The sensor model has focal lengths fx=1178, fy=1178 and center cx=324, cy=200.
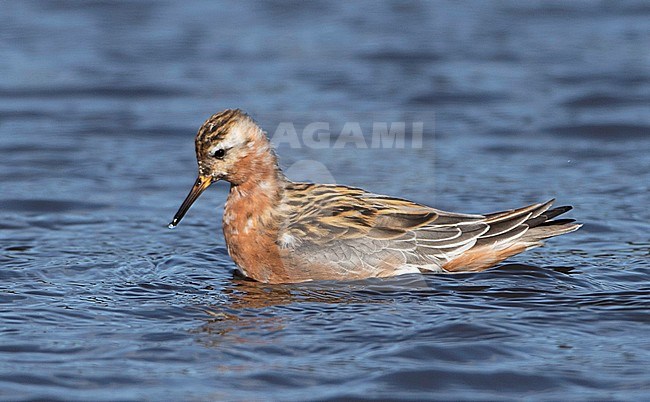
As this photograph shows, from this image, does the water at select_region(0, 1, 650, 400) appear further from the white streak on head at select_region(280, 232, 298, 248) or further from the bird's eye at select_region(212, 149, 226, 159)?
the bird's eye at select_region(212, 149, 226, 159)

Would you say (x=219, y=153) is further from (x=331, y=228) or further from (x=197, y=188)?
(x=331, y=228)

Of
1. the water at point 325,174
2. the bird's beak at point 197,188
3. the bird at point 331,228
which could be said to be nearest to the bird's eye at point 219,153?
the bird at point 331,228

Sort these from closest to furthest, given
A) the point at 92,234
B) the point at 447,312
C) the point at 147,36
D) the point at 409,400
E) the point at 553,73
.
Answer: the point at 409,400 < the point at 447,312 < the point at 92,234 < the point at 553,73 < the point at 147,36

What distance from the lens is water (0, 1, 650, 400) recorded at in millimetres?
8609

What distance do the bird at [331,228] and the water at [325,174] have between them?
0.71ft

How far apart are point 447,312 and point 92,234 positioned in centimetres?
437

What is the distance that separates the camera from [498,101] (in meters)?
17.3

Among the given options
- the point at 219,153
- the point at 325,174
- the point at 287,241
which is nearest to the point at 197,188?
the point at 219,153

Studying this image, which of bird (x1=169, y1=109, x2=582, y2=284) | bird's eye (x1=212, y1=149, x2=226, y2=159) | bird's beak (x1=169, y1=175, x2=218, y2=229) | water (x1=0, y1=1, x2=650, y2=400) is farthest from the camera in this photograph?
bird's beak (x1=169, y1=175, x2=218, y2=229)

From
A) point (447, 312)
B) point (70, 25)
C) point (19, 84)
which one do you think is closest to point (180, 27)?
point (70, 25)

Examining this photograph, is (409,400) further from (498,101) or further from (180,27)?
(180,27)

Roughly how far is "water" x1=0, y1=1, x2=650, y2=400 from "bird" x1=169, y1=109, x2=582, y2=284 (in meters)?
0.22

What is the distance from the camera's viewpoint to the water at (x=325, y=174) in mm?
8609

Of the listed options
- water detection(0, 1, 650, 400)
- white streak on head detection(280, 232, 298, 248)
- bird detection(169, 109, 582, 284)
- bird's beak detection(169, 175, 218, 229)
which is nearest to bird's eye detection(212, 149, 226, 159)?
bird detection(169, 109, 582, 284)
